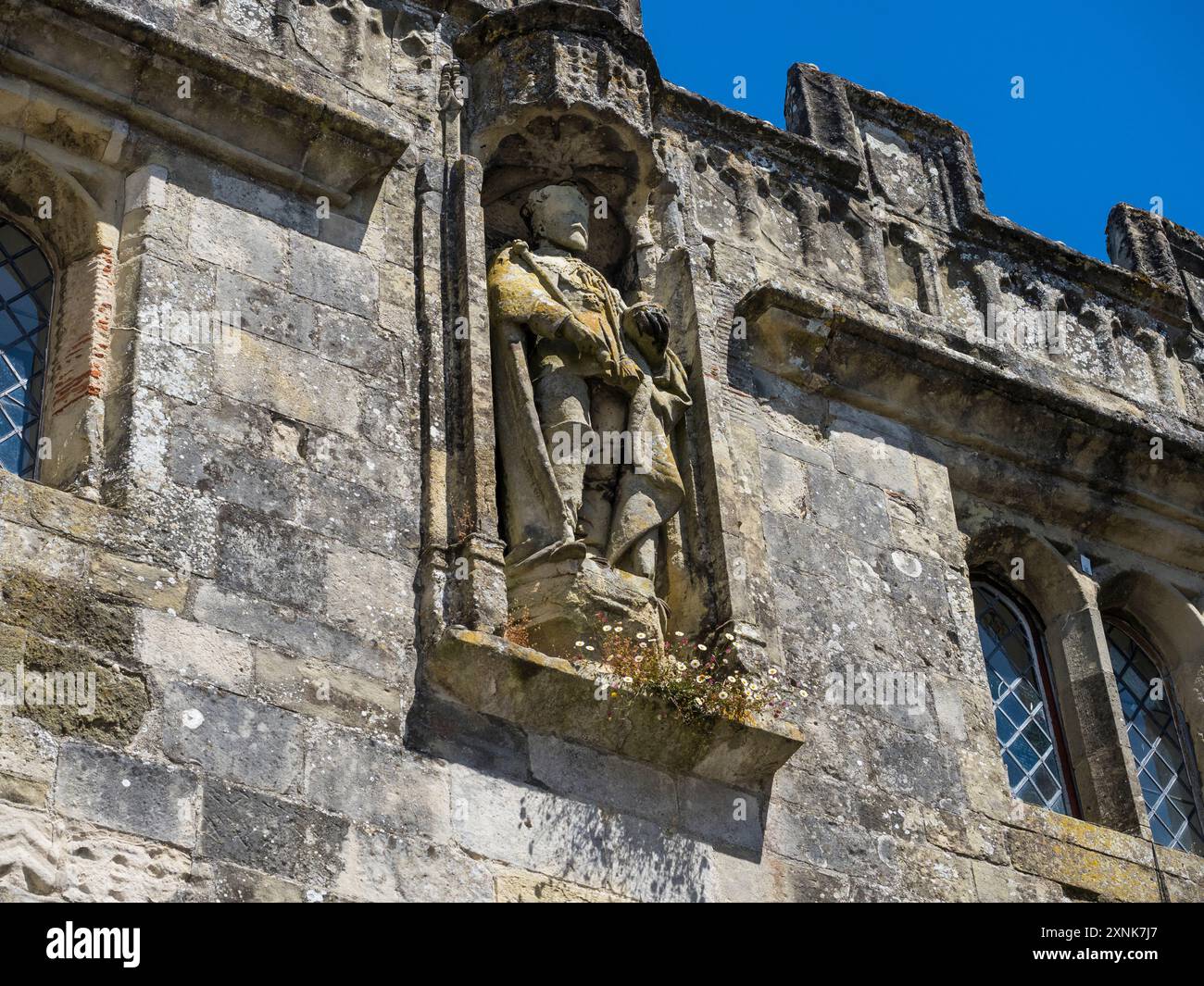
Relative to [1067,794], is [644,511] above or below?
above

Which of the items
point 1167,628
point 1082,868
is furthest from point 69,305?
Answer: point 1167,628

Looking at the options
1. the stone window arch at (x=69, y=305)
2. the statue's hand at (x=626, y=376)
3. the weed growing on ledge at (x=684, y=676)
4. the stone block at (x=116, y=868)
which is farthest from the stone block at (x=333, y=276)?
the stone block at (x=116, y=868)

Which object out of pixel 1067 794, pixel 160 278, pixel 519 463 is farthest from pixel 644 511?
pixel 1067 794

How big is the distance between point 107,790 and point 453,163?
3723mm

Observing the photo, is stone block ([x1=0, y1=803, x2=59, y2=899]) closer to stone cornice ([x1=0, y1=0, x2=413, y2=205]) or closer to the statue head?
stone cornice ([x1=0, y1=0, x2=413, y2=205])

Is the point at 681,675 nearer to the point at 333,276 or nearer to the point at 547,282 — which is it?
the point at 547,282

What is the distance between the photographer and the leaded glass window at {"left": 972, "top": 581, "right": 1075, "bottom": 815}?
33.9 ft

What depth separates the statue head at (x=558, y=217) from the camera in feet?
32.6

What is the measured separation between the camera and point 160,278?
27.9ft

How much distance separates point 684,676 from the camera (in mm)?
8430

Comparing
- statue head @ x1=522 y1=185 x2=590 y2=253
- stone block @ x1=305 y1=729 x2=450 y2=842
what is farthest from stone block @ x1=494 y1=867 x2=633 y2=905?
statue head @ x1=522 y1=185 x2=590 y2=253

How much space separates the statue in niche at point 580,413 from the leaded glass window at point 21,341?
5.91 ft
